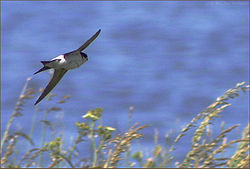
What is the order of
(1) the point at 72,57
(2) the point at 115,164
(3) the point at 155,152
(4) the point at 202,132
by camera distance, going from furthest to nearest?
(3) the point at 155,152, (4) the point at 202,132, (2) the point at 115,164, (1) the point at 72,57

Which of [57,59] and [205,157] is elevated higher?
[57,59]

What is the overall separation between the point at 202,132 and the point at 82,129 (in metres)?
0.44

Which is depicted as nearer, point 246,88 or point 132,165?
point 246,88

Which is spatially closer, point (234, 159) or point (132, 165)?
point (234, 159)

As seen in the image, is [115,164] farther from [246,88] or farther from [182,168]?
[246,88]

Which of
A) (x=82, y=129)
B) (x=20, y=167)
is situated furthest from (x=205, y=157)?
(x=20, y=167)

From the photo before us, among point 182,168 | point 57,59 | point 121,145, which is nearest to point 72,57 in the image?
point 57,59

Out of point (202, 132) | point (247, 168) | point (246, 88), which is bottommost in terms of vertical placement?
point (247, 168)

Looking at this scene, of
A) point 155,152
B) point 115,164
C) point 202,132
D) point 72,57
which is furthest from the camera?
point 155,152

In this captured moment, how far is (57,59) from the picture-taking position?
1.27 meters

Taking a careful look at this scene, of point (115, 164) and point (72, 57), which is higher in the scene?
point (72, 57)

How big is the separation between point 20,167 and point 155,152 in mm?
524

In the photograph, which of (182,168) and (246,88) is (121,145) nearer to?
(182,168)

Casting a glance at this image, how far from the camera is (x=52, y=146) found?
6.03 feet
